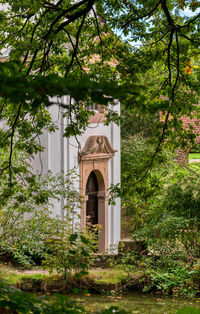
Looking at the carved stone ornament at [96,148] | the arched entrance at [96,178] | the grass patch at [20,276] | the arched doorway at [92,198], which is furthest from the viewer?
the arched doorway at [92,198]

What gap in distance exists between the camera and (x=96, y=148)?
55.9 feet

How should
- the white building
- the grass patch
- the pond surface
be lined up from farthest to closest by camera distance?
the white building < the grass patch < the pond surface

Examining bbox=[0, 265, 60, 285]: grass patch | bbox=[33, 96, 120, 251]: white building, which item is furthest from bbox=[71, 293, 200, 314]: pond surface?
bbox=[33, 96, 120, 251]: white building

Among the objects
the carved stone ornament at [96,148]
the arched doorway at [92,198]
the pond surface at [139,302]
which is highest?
the carved stone ornament at [96,148]

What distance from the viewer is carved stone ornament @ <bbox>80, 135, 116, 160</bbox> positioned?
1669cm

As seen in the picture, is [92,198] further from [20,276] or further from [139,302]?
[139,302]

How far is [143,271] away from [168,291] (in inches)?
30.5

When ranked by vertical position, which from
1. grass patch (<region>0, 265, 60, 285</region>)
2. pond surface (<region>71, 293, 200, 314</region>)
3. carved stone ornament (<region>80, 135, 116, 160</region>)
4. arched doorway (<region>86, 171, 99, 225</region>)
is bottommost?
pond surface (<region>71, 293, 200, 314</region>)

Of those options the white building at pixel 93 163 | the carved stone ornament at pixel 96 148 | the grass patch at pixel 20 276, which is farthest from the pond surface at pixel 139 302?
the carved stone ornament at pixel 96 148

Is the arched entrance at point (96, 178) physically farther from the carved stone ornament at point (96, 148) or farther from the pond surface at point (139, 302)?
the pond surface at point (139, 302)

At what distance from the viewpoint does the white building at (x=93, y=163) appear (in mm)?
15562

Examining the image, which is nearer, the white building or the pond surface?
the pond surface

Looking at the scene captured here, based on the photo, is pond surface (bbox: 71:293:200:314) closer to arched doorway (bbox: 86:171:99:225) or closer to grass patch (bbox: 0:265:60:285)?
grass patch (bbox: 0:265:60:285)

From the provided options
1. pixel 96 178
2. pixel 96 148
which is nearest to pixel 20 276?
pixel 96 148
